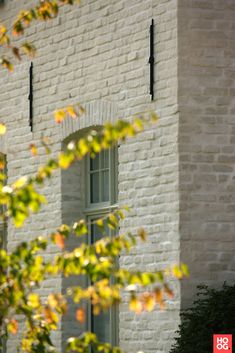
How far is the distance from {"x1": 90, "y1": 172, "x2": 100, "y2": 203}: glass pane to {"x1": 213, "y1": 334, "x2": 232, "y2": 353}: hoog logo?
2993mm

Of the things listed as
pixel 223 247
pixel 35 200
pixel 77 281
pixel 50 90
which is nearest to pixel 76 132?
pixel 50 90

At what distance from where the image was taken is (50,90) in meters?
12.9

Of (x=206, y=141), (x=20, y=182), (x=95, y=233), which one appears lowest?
(x=20, y=182)

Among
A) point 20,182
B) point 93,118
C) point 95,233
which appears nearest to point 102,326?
point 95,233

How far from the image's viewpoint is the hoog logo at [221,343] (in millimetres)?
9680

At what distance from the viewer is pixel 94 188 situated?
41.2ft

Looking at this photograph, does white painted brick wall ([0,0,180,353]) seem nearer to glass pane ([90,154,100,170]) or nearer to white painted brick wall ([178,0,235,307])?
white painted brick wall ([178,0,235,307])

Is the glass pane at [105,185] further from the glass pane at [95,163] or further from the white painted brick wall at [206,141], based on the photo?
the white painted brick wall at [206,141]

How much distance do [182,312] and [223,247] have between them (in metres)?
0.72

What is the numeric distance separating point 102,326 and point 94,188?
1468mm

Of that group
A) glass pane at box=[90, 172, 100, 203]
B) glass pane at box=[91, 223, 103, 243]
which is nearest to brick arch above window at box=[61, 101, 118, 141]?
glass pane at box=[90, 172, 100, 203]

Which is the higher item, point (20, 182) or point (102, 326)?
point (20, 182)

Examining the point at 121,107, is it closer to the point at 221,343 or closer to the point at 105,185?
the point at 105,185

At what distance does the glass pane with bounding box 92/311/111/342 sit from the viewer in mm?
12078
